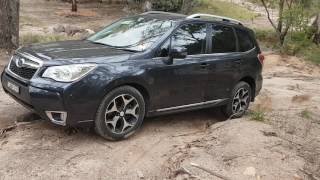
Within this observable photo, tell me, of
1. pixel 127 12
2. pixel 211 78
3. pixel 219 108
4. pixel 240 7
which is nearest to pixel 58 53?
pixel 211 78

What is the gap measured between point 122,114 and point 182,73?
46.1 inches

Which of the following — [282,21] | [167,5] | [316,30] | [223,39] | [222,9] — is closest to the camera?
[223,39]

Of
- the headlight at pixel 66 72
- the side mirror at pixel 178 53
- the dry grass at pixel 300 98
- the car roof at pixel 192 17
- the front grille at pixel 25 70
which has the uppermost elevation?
the car roof at pixel 192 17

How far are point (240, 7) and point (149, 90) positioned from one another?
2411 centimetres

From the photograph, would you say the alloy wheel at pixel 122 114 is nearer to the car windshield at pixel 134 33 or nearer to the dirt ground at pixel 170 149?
the dirt ground at pixel 170 149

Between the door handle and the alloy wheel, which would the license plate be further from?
the door handle

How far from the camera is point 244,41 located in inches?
335

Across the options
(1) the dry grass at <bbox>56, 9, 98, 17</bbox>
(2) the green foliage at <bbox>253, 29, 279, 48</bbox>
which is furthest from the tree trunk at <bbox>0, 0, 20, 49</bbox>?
(1) the dry grass at <bbox>56, 9, 98, 17</bbox>

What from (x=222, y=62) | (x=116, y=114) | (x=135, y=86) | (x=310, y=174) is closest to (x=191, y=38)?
(x=222, y=62)

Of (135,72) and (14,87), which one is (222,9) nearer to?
(135,72)

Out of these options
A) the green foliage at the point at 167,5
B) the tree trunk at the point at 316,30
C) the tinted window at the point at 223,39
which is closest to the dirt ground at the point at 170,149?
the tinted window at the point at 223,39

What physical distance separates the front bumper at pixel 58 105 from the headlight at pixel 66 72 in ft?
0.48

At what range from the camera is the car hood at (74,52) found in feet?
20.1

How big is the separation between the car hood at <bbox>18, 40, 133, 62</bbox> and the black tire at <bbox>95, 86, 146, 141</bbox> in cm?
45
